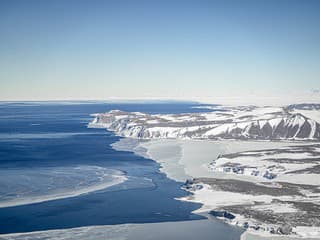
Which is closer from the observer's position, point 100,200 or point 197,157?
point 100,200

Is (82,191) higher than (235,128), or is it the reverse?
(235,128)

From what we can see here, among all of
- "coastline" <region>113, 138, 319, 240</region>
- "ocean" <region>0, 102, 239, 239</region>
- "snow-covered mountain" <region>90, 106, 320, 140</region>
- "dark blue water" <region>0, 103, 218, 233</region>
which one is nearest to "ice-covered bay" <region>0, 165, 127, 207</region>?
"ocean" <region>0, 102, 239, 239</region>

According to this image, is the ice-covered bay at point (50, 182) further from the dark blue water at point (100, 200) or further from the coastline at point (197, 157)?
the coastline at point (197, 157)

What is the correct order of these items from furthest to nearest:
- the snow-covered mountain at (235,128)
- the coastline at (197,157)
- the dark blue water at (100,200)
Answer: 1. the snow-covered mountain at (235,128)
2. the coastline at (197,157)
3. the dark blue water at (100,200)

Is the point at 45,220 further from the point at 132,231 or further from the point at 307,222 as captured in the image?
the point at 307,222

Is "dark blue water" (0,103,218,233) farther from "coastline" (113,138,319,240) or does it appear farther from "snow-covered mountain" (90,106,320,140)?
"snow-covered mountain" (90,106,320,140)

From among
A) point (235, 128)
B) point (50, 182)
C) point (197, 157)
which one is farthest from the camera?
point (235, 128)

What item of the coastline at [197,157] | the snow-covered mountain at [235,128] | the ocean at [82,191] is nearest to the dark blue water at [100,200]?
the ocean at [82,191]

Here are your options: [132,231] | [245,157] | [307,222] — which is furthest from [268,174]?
[132,231]

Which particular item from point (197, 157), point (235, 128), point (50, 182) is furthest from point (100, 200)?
point (235, 128)

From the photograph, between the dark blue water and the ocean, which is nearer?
the dark blue water

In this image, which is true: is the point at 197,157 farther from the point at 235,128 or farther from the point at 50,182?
the point at 235,128
